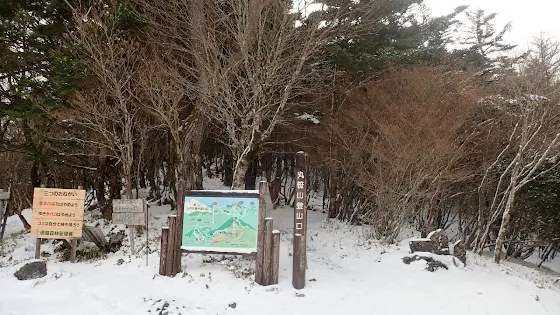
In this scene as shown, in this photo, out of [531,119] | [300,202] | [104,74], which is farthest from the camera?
[531,119]

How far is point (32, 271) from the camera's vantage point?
6.89m

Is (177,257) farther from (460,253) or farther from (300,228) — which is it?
(460,253)

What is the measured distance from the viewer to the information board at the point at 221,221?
23.3 ft

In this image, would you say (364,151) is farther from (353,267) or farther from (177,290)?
(177,290)

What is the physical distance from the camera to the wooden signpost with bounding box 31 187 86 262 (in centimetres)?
791

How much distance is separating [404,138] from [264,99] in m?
4.42

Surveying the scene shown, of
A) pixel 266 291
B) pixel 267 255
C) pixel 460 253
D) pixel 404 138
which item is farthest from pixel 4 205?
pixel 460 253

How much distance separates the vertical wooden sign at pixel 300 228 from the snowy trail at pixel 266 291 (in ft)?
0.80

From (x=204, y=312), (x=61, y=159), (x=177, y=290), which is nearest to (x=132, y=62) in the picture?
(x=61, y=159)

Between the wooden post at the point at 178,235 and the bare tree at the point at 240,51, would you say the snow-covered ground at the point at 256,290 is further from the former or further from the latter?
the bare tree at the point at 240,51

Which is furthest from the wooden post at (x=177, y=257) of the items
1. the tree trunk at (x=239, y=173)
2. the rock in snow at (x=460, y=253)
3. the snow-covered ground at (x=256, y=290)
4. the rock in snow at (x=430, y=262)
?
the rock in snow at (x=460, y=253)

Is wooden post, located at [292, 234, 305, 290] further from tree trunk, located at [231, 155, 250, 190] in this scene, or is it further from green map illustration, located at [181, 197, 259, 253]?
tree trunk, located at [231, 155, 250, 190]

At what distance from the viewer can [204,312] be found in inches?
229

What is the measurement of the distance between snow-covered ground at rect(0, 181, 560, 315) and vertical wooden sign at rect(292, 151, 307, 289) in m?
0.25
